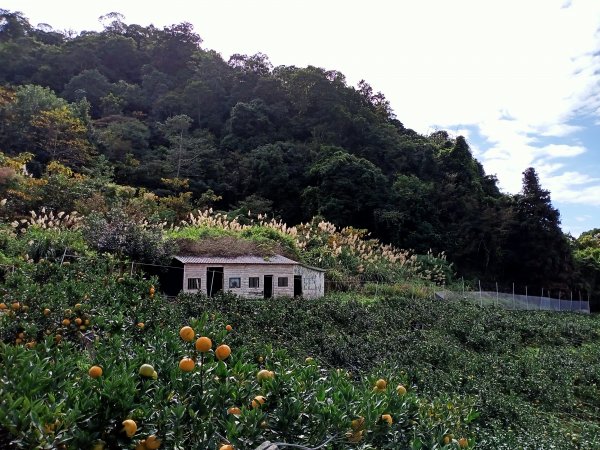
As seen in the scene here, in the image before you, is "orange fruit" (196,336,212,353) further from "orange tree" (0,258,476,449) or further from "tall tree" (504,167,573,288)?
"tall tree" (504,167,573,288)

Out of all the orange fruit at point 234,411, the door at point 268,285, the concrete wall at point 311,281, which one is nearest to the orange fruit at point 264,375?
the orange fruit at point 234,411

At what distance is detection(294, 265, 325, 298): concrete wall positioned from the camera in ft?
Answer: 51.5

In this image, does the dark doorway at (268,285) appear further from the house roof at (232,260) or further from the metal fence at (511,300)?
the metal fence at (511,300)

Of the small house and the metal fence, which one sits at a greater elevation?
the small house

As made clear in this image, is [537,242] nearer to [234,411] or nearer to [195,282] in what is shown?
[195,282]

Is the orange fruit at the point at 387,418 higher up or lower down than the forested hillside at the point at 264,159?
lower down

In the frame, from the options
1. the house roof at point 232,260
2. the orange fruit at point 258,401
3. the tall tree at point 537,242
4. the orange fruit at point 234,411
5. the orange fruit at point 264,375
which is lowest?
the orange fruit at point 234,411

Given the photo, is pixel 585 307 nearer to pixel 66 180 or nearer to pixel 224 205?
pixel 224 205

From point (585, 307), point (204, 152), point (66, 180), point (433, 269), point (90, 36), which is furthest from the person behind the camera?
point (90, 36)

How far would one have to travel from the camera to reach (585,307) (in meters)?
27.1

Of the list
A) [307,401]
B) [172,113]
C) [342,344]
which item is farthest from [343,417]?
[172,113]

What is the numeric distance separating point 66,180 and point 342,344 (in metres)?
15.2

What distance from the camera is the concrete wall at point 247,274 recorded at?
14.1 meters

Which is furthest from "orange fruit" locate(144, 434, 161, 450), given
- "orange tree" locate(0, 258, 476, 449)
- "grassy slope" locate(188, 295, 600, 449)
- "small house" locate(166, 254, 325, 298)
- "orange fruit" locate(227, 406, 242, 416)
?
"small house" locate(166, 254, 325, 298)
